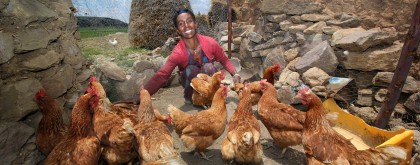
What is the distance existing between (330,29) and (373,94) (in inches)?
51.1

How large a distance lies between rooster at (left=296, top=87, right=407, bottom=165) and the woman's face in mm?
2002

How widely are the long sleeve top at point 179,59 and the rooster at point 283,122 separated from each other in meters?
1.22

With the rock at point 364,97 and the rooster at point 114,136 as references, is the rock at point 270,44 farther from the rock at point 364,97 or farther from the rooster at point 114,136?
the rooster at point 114,136

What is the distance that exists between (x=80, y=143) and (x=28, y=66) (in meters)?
0.96

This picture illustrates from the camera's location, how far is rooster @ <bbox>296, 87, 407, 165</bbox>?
236cm

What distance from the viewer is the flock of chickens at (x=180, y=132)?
2.57 metres

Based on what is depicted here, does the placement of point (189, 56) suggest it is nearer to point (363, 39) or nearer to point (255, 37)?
point (255, 37)

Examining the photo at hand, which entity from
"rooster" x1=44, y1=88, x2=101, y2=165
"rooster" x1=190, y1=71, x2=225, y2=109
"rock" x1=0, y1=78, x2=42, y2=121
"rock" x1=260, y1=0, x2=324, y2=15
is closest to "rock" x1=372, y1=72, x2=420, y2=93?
"rock" x1=260, y1=0, x2=324, y2=15

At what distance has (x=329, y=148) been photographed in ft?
8.61

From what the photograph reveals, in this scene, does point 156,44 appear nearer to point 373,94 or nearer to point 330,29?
point 330,29

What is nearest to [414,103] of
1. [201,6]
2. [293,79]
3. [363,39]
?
[363,39]

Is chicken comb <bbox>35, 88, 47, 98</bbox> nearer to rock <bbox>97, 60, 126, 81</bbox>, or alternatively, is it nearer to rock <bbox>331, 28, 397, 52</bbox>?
rock <bbox>97, 60, 126, 81</bbox>

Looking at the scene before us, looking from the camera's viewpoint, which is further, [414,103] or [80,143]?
[414,103]

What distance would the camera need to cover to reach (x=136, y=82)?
5.04m
